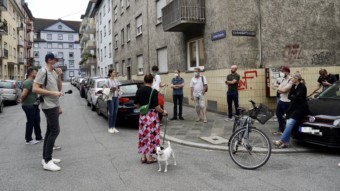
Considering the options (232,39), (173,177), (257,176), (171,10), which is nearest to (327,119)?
(257,176)

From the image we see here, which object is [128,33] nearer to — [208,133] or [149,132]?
[208,133]

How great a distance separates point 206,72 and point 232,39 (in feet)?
7.15

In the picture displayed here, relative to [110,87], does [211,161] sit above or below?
below

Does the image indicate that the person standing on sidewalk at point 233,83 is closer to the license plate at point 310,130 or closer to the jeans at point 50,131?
the license plate at point 310,130

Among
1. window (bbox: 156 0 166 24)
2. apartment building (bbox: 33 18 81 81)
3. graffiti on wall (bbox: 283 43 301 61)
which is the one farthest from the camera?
apartment building (bbox: 33 18 81 81)

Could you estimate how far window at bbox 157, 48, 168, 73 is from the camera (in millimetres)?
18625

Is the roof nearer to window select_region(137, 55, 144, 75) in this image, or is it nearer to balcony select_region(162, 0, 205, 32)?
window select_region(137, 55, 144, 75)

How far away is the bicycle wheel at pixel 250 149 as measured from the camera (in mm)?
5578

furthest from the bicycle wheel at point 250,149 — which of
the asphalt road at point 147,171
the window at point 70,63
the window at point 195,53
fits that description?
the window at point 70,63

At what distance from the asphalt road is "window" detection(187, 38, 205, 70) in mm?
7434

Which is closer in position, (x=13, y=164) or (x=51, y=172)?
(x=51, y=172)

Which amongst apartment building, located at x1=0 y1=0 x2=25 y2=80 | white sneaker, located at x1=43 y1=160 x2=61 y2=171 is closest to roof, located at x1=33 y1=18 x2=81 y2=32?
apartment building, located at x1=0 y1=0 x2=25 y2=80

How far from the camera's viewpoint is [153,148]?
5992mm

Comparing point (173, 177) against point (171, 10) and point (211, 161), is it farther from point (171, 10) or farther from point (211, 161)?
point (171, 10)
